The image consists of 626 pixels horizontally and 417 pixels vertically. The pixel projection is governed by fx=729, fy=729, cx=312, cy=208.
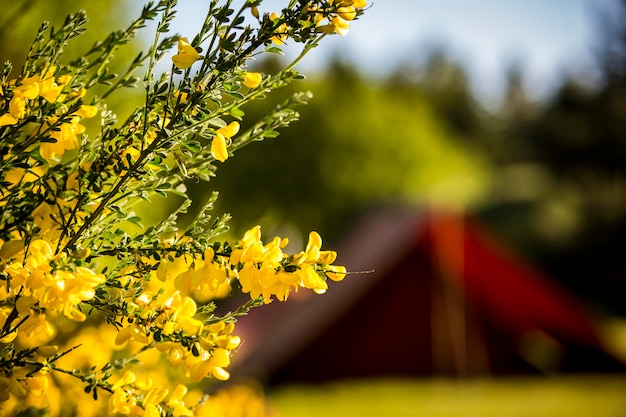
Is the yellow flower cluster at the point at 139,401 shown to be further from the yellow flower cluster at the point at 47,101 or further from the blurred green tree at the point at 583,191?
the blurred green tree at the point at 583,191

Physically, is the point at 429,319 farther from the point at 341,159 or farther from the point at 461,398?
the point at 341,159

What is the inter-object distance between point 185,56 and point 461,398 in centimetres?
779

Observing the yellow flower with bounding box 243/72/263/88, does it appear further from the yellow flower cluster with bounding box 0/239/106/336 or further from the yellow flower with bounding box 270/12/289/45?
the yellow flower cluster with bounding box 0/239/106/336

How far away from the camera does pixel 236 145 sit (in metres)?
1.26

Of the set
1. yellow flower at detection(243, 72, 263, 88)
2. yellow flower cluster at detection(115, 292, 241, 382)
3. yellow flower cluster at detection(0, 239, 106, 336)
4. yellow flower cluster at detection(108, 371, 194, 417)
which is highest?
yellow flower at detection(243, 72, 263, 88)

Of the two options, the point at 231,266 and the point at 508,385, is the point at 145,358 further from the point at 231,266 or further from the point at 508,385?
the point at 508,385

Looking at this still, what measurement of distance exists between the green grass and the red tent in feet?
0.50

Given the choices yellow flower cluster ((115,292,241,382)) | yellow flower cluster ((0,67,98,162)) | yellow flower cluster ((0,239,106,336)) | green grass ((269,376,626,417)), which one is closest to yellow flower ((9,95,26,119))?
yellow flower cluster ((0,67,98,162))

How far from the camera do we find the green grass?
296 inches

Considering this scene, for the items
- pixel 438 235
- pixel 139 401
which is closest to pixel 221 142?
pixel 139 401

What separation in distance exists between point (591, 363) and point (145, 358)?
304 inches

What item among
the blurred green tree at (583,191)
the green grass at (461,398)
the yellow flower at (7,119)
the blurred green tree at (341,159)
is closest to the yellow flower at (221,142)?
the yellow flower at (7,119)

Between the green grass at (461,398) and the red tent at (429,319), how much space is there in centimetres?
15

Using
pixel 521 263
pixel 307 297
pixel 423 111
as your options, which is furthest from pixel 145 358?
pixel 423 111
